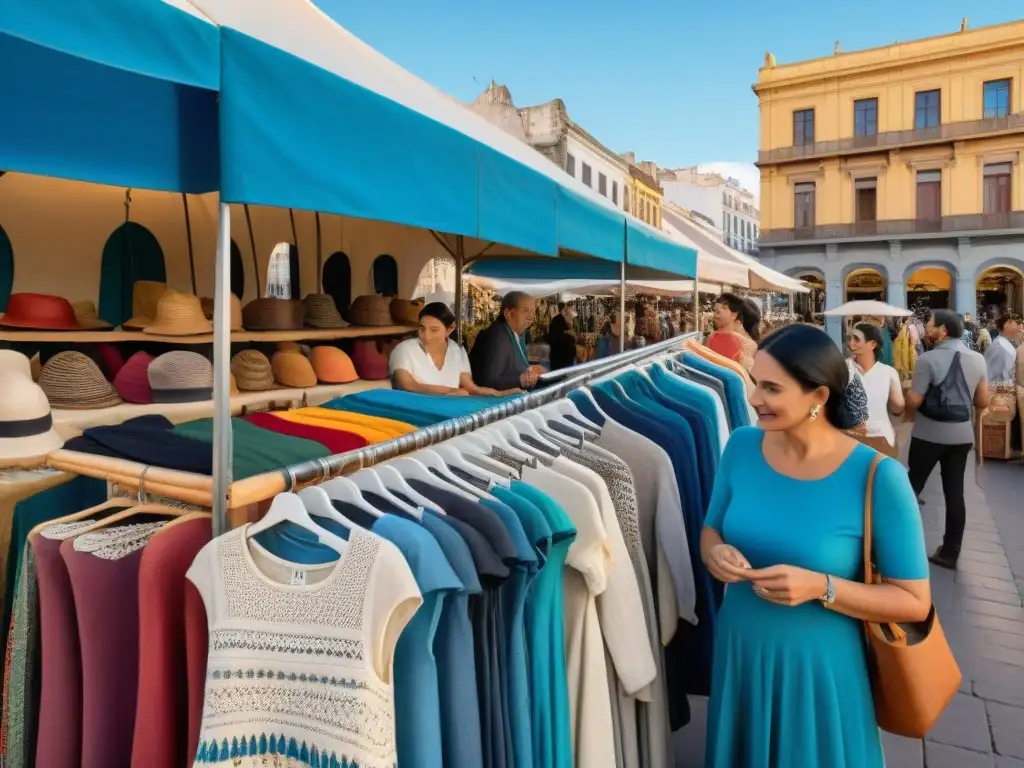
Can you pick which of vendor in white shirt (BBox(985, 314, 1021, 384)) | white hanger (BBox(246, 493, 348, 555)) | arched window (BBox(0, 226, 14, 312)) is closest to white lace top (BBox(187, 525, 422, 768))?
white hanger (BBox(246, 493, 348, 555))

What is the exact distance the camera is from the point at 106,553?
4.68 feet

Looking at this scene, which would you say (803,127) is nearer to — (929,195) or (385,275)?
(929,195)

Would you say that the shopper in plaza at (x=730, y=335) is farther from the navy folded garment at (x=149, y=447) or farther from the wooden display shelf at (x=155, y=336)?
the navy folded garment at (x=149, y=447)

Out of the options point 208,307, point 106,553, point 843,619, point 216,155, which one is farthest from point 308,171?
point 208,307

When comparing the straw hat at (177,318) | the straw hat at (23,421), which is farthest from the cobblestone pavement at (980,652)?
the straw hat at (177,318)

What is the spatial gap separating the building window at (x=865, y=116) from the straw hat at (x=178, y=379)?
34.4 meters

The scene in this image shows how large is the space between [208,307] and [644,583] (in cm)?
420

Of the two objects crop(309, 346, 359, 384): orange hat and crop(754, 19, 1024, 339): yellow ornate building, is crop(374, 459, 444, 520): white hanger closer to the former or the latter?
crop(309, 346, 359, 384): orange hat

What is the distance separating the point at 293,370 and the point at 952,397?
471 cm

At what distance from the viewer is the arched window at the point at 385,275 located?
25.6 feet

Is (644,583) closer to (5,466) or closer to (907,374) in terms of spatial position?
(5,466)

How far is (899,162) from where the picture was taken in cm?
3123

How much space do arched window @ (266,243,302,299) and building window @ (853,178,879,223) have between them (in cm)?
3138

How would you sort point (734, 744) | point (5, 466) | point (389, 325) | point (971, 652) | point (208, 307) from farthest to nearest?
point (389, 325) → point (208, 307) → point (971, 652) → point (5, 466) → point (734, 744)
